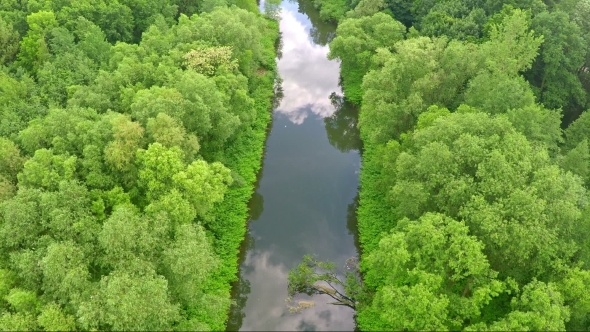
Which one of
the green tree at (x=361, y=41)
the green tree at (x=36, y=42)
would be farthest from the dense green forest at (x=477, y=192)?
the green tree at (x=36, y=42)

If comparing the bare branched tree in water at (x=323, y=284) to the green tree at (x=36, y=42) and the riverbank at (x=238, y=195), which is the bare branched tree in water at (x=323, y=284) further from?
the green tree at (x=36, y=42)

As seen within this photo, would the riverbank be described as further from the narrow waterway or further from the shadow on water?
the narrow waterway

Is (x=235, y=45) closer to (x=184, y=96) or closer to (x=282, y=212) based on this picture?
(x=184, y=96)

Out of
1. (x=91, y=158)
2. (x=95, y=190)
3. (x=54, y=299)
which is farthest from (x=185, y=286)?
(x=91, y=158)

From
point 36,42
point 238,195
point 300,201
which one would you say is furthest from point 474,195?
point 36,42

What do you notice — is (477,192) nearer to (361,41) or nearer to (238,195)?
(238,195)

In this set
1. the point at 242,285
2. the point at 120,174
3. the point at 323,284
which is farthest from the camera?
the point at 242,285
